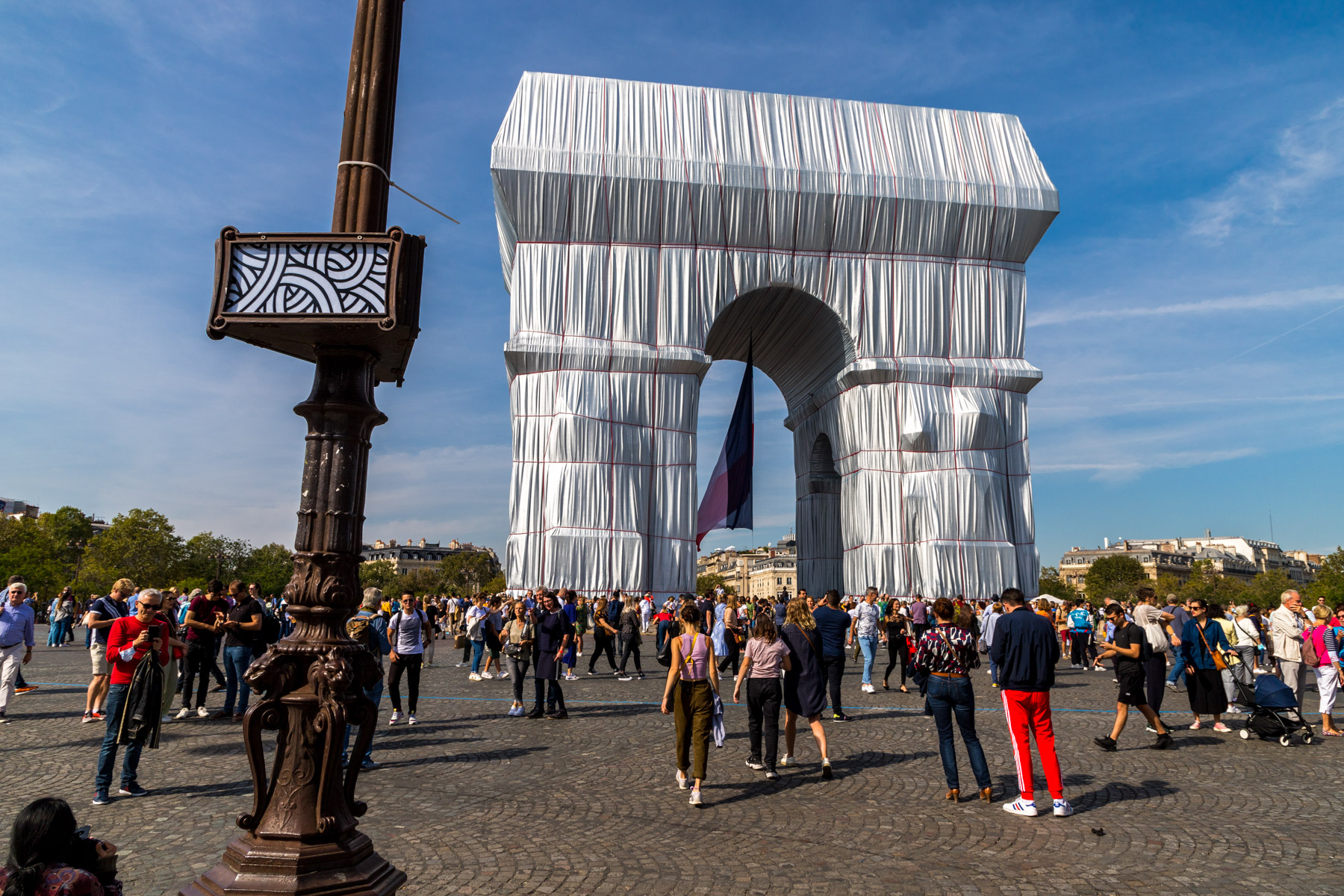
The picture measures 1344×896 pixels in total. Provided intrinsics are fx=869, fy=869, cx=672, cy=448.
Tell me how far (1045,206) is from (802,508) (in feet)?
44.9

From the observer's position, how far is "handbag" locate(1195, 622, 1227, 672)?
9.48 metres

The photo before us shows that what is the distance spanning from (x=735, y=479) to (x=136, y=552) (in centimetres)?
5113

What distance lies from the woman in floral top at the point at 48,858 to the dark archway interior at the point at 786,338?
25.4 m

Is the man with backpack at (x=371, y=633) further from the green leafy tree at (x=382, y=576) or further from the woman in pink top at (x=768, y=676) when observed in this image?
the green leafy tree at (x=382, y=576)

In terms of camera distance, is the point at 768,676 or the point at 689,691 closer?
the point at 689,691

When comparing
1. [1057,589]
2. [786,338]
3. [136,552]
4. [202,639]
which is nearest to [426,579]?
[136,552]

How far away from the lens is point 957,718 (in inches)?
257

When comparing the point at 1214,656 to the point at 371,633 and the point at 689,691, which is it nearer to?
the point at 689,691

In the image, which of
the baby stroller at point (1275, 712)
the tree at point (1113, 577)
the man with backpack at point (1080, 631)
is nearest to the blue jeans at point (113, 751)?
the baby stroller at point (1275, 712)

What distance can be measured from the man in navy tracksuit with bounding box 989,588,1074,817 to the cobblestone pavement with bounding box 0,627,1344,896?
0.69ft

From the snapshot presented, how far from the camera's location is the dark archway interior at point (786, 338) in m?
28.6

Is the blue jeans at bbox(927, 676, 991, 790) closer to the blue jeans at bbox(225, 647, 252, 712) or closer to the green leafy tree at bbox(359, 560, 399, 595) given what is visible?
the blue jeans at bbox(225, 647, 252, 712)

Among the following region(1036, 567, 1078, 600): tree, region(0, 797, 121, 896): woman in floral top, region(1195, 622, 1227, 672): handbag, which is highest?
region(1036, 567, 1078, 600): tree

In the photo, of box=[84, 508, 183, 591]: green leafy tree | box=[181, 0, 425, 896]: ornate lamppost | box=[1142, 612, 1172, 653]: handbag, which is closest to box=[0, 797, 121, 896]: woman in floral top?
box=[181, 0, 425, 896]: ornate lamppost
